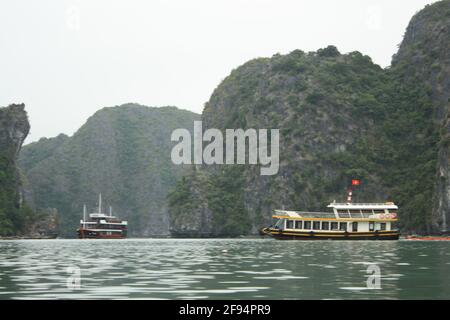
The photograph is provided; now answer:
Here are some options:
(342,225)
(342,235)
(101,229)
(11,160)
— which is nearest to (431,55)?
(342,225)

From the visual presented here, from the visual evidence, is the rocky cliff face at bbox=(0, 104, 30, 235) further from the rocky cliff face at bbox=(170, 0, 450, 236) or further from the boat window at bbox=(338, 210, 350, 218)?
the boat window at bbox=(338, 210, 350, 218)

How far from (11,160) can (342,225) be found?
3985 inches

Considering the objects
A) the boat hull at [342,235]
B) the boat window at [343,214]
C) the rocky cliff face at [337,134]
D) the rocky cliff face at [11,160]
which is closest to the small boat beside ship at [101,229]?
the rocky cliff face at [337,134]

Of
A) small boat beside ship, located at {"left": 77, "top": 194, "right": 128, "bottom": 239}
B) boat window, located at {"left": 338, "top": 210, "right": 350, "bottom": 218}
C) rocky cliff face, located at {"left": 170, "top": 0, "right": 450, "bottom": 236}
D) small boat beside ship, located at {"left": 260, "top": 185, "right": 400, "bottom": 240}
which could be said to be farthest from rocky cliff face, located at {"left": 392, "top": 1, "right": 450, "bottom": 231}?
small boat beside ship, located at {"left": 77, "top": 194, "right": 128, "bottom": 239}

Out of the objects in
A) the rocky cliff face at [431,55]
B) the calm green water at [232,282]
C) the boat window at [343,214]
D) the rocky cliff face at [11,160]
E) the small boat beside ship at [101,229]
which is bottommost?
the small boat beside ship at [101,229]

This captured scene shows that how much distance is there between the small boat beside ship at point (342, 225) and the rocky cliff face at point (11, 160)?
79527mm

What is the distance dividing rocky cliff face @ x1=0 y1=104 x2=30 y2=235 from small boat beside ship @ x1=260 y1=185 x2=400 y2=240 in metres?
79.5

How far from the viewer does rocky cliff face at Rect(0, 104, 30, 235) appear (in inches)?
6329

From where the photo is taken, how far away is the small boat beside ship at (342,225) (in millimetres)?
96188

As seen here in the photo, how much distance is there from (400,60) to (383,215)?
3583 inches

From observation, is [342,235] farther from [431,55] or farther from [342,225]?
[431,55]

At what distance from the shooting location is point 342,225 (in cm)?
9956

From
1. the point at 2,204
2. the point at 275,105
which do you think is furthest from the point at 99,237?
the point at 275,105

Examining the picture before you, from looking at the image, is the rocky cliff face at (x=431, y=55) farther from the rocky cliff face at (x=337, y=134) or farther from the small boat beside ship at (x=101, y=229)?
the small boat beside ship at (x=101, y=229)
